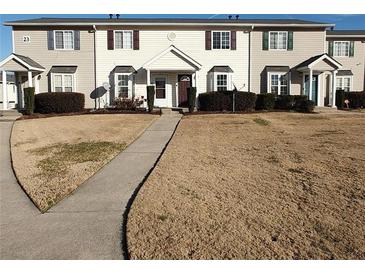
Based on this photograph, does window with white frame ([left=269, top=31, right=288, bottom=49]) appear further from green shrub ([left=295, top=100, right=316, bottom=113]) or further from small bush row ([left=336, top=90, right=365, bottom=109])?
small bush row ([left=336, top=90, right=365, bottom=109])

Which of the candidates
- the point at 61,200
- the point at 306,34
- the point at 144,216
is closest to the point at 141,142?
the point at 61,200

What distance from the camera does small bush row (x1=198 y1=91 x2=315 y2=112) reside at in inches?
842

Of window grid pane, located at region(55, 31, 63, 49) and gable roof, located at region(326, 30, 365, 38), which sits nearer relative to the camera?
window grid pane, located at region(55, 31, 63, 49)

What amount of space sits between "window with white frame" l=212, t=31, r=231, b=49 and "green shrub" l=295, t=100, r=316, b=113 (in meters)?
5.91

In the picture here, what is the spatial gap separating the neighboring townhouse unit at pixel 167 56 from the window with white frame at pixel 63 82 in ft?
0.20

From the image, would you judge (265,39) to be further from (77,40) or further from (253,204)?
(253,204)

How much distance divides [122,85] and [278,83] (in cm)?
1026

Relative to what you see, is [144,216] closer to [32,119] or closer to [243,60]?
[32,119]

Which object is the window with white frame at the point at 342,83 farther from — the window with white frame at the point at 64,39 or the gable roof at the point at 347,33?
the window with white frame at the point at 64,39

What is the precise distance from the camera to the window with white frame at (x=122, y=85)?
23.7 metres

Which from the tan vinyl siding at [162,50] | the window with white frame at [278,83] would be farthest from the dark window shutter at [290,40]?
the tan vinyl siding at [162,50]

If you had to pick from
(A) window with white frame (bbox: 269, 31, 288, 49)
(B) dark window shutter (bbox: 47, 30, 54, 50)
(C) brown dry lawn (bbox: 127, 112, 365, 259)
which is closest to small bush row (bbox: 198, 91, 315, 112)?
(A) window with white frame (bbox: 269, 31, 288, 49)

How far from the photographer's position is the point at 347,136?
464 inches

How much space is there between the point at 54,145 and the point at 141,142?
100 inches
